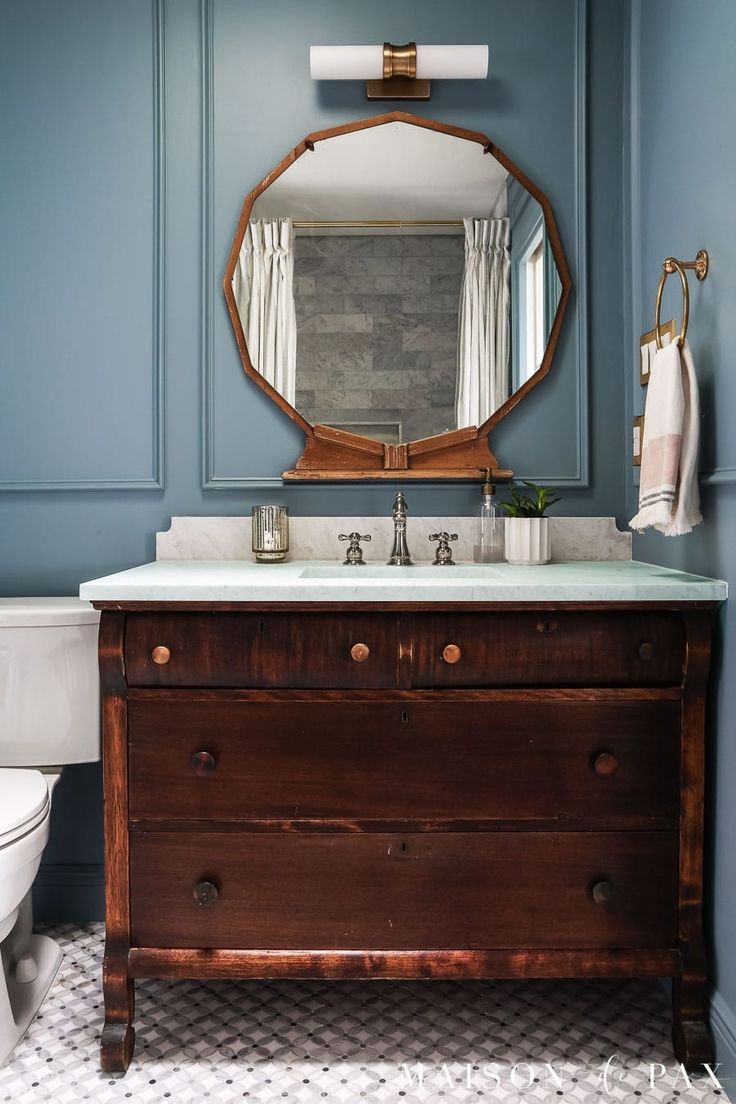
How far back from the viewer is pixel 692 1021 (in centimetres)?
150

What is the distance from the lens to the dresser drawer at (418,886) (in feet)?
4.92

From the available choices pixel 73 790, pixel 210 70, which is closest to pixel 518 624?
pixel 73 790

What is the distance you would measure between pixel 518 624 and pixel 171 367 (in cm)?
116

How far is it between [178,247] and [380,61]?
26.5 inches

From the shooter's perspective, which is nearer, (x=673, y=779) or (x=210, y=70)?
(x=673, y=779)

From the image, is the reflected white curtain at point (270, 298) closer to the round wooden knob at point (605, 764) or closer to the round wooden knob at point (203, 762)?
the round wooden knob at point (203, 762)

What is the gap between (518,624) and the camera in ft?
4.89

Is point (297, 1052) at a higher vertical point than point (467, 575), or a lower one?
lower

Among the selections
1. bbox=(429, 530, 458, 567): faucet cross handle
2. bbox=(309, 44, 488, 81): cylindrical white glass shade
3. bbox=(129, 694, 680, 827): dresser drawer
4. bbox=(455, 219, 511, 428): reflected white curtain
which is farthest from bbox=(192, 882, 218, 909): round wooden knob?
bbox=(309, 44, 488, 81): cylindrical white glass shade

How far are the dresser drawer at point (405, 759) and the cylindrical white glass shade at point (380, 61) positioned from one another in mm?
1534

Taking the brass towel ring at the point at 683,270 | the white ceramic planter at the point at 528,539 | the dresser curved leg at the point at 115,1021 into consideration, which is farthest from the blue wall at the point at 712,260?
the dresser curved leg at the point at 115,1021

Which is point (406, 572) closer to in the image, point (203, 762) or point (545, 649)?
point (545, 649)

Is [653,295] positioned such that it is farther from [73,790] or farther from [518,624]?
[73,790]

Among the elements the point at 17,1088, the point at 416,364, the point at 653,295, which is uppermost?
the point at 653,295
